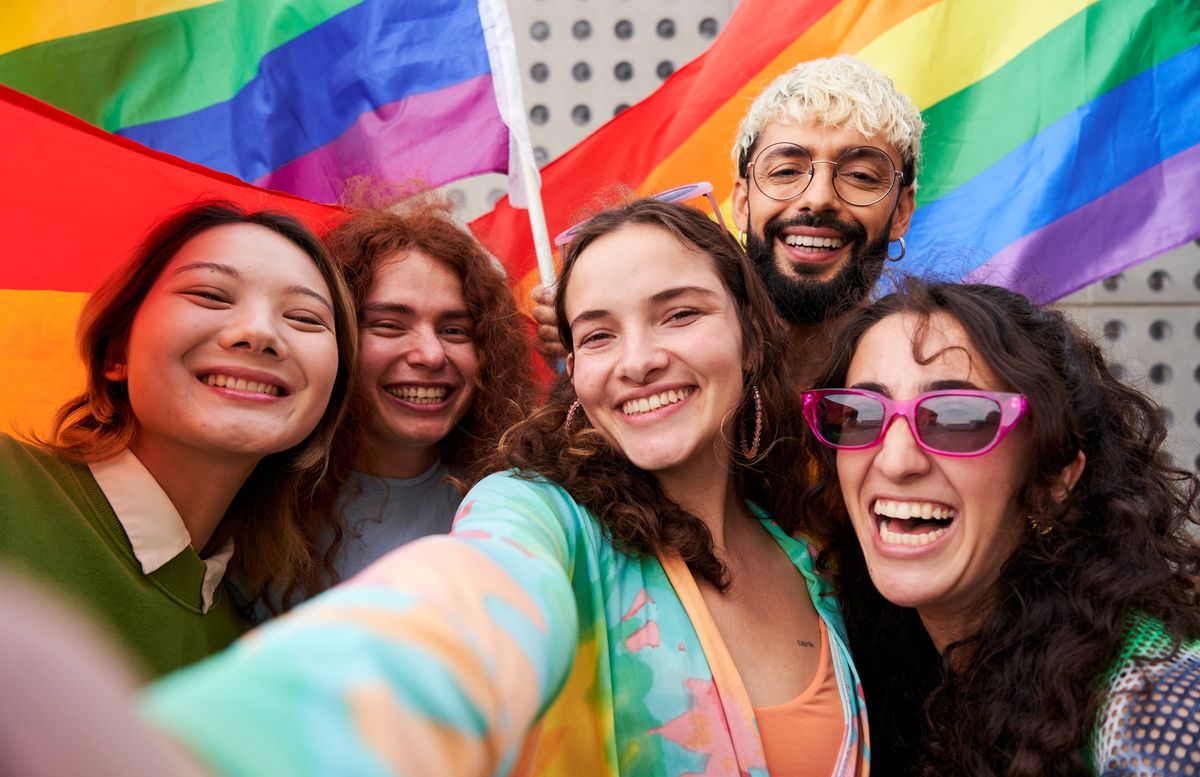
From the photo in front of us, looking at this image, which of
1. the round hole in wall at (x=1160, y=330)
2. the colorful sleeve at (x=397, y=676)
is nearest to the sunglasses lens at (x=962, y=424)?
the colorful sleeve at (x=397, y=676)

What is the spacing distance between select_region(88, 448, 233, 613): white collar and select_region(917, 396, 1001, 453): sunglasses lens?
71.8 inches

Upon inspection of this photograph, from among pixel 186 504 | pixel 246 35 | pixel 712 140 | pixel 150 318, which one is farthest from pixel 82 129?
pixel 712 140

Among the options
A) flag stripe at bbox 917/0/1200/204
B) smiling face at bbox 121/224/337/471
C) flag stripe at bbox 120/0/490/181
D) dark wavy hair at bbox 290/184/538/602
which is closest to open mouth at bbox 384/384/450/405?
dark wavy hair at bbox 290/184/538/602

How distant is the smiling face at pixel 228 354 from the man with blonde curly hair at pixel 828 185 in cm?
185

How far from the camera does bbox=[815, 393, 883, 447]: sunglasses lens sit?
7.67 feet

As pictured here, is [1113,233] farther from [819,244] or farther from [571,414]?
[571,414]

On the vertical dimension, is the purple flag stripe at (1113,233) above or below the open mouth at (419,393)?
above

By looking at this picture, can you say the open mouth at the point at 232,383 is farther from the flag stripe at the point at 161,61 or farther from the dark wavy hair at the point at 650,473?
the flag stripe at the point at 161,61

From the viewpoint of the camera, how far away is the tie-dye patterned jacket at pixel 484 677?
33.2 inches

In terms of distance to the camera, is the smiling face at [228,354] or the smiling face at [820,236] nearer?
the smiling face at [228,354]

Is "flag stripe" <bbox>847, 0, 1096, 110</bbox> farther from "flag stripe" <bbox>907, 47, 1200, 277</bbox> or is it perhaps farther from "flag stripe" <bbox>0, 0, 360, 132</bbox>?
"flag stripe" <bbox>0, 0, 360, 132</bbox>

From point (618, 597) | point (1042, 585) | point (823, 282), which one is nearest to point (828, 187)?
point (823, 282)

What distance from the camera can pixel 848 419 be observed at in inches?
94.4

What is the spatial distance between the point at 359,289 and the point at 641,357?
1326 mm
